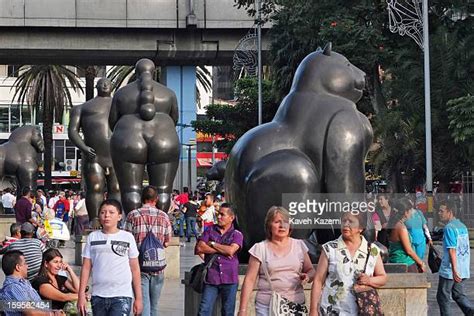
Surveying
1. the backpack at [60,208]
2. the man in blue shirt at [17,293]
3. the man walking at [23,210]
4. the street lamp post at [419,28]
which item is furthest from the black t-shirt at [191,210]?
the man in blue shirt at [17,293]

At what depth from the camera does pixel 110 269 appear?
323 inches

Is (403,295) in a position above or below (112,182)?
below

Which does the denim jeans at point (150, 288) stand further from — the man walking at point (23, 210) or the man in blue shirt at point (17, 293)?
the man walking at point (23, 210)

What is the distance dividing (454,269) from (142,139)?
19.6 feet

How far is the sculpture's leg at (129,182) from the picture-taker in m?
16.2

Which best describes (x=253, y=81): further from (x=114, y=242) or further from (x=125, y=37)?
(x=114, y=242)

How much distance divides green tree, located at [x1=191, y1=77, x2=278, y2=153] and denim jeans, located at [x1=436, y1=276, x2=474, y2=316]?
30504 mm

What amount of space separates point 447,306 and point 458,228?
0.90 metres

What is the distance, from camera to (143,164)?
16391mm

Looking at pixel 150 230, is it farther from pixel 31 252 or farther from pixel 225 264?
pixel 225 264

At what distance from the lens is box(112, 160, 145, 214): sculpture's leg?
16203mm

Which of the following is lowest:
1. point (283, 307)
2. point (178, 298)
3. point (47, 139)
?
point (178, 298)

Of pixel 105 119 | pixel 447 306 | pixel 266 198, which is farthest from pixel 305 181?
pixel 105 119

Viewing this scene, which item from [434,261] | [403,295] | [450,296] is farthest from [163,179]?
[403,295]
